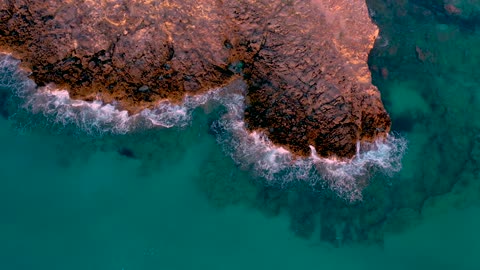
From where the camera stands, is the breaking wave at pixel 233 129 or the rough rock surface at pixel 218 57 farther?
the rough rock surface at pixel 218 57

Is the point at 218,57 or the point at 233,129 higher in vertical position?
the point at 218,57

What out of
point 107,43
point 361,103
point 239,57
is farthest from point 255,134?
point 107,43

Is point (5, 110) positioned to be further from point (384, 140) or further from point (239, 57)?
point (384, 140)

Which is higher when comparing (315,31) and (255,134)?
(315,31)

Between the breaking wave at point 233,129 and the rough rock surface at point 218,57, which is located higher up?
the rough rock surface at point 218,57

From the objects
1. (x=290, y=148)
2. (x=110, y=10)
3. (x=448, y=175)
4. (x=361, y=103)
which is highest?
(x=110, y=10)
